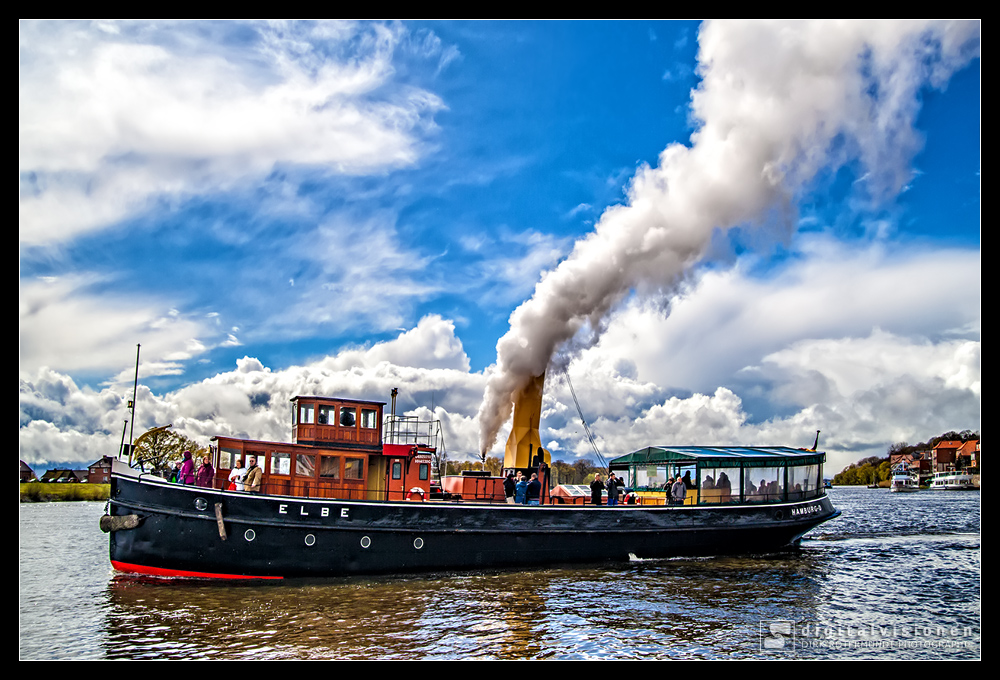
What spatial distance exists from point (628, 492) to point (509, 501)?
6885 mm

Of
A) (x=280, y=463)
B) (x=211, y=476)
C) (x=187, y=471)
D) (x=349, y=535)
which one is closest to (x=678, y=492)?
(x=349, y=535)

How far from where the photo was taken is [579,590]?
61.6 feet

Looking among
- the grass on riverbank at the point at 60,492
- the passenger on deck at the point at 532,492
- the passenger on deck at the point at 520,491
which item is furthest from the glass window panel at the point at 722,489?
the grass on riverbank at the point at 60,492

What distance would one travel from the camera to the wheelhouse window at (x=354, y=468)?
2170 centimetres

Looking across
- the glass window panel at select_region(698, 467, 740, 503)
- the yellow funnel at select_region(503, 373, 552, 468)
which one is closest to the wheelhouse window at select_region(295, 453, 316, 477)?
the yellow funnel at select_region(503, 373, 552, 468)

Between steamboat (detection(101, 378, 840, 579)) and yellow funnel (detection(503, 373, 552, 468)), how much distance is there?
6cm

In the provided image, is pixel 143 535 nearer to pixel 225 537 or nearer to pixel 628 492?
pixel 225 537

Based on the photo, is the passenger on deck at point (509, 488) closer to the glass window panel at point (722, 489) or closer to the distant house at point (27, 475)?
the glass window panel at point (722, 489)

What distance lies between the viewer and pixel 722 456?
83.8 feet

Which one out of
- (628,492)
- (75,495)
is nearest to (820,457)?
(628,492)

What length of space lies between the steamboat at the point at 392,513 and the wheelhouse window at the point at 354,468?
34mm

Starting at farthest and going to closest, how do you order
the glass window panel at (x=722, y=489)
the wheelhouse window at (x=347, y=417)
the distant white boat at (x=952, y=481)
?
the distant white boat at (x=952, y=481), the glass window panel at (x=722, y=489), the wheelhouse window at (x=347, y=417)

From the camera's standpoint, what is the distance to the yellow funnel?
26484mm
